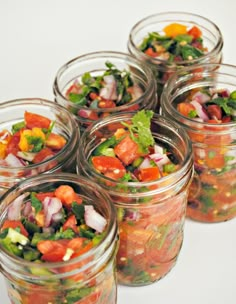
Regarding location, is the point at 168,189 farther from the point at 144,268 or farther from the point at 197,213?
the point at 197,213

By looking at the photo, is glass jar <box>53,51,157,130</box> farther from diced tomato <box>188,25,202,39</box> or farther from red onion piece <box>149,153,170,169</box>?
diced tomato <box>188,25,202,39</box>

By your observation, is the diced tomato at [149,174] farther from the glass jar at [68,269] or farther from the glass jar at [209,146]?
the glass jar at [209,146]

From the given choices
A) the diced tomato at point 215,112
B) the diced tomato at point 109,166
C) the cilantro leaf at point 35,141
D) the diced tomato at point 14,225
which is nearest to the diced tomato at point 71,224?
the diced tomato at point 14,225

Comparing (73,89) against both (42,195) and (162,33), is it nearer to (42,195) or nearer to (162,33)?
(162,33)

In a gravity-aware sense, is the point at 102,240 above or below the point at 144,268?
above

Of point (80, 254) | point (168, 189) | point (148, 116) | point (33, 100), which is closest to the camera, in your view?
point (80, 254)

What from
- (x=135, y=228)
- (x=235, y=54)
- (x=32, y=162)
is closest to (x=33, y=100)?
(x=32, y=162)
